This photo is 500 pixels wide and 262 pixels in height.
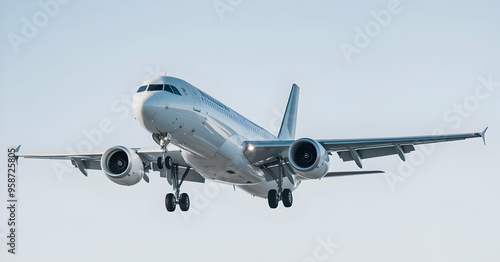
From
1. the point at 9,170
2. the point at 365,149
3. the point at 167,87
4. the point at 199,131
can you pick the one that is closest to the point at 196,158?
the point at 199,131

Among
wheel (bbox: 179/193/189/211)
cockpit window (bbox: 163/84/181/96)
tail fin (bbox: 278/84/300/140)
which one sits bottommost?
wheel (bbox: 179/193/189/211)

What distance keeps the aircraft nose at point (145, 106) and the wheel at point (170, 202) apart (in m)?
8.96

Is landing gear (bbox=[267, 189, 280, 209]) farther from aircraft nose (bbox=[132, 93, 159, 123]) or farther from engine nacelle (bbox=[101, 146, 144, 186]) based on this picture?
aircraft nose (bbox=[132, 93, 159, 123])

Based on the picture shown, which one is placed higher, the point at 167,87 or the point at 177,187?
the point at 167,87

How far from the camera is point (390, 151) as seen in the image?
35.5 metres

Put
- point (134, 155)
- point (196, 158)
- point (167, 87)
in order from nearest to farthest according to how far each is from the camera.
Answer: point (167, 87) → point (196, 158) → point (134, 155)

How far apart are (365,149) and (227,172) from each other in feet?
23.2

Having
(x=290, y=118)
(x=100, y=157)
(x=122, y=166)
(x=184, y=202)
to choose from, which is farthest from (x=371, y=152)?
(x=290, y=118)

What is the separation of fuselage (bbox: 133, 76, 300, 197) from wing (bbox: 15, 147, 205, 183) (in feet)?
7.05

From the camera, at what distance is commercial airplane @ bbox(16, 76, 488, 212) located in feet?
95.3

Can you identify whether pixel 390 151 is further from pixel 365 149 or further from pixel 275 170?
pixel 275 170

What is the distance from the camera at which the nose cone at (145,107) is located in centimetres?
2794

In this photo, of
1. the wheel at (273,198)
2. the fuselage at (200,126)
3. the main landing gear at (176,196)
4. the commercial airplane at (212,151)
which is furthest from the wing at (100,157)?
the wheel at (273,198)

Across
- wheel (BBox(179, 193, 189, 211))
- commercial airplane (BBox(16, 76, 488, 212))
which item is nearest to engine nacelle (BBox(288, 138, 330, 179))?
commercial airplane (BBox(16, 76, 488, 212))
